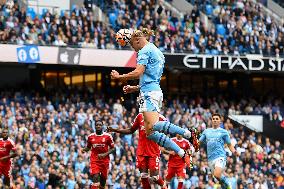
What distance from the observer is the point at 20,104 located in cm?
3525

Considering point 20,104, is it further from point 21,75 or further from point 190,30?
point 190,30

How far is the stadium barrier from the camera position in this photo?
36594 mm

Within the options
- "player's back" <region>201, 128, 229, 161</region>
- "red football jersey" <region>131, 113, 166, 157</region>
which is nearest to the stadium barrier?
"player's back" <region>201, 128, 229, 161</region>

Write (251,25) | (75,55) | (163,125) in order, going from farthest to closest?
(251,25), (75,55), (163,125)

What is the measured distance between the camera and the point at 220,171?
20391 mm

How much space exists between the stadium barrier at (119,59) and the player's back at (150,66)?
19765 millimetres

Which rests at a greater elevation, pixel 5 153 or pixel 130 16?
pixel 130 16

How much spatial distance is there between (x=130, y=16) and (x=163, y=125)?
23.9m

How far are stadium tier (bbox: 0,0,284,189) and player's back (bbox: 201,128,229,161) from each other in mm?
2323

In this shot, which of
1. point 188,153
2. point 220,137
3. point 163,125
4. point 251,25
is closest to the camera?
point 163,125

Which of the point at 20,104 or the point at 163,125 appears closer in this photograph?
the point at 163,125

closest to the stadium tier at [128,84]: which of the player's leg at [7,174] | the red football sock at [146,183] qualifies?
the player's leg at [7,174]

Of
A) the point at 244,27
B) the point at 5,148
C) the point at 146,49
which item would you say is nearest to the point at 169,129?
the point at 146,49

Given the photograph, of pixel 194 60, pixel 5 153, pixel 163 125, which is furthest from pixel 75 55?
pixel 163 125
